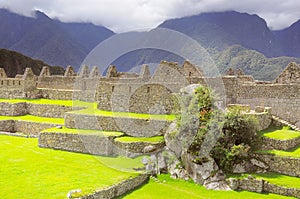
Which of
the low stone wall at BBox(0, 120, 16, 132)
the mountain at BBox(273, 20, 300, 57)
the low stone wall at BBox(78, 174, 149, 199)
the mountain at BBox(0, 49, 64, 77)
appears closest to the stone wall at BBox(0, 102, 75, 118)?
the low stone wall at BBox(0, 120, 16, 132)

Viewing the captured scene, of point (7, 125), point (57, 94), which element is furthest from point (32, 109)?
point (57, 94)

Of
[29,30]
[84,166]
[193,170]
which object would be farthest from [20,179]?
[29,30]

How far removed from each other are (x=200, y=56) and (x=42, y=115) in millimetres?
14332

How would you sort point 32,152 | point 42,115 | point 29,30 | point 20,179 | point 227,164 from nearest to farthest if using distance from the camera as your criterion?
point 20,179 → point 227,164 → point 32,152 → point 42,115 → point 29,30

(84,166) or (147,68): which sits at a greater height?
(147,68)

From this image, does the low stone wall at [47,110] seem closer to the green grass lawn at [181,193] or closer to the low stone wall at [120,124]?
the low stone wall at [120,124]

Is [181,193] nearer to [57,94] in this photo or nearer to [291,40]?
[57,94]

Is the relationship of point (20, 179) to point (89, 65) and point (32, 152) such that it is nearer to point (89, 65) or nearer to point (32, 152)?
point (32, 152)

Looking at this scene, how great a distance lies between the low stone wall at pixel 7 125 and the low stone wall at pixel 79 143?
551cm

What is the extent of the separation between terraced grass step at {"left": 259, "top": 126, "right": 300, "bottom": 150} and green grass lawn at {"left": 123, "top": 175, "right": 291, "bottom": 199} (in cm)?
282

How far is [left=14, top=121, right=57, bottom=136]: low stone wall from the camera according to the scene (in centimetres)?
2145

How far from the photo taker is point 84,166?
14914 millimetres

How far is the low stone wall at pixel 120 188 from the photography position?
1183 cm

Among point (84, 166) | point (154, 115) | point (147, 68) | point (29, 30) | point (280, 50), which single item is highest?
point (29, 30)
